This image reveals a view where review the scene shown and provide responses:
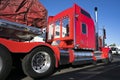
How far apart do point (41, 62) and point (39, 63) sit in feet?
0.31

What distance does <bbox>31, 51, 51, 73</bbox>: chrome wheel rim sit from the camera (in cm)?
680

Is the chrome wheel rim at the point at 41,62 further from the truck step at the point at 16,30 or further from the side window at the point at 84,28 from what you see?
the side window at the point at 84,28

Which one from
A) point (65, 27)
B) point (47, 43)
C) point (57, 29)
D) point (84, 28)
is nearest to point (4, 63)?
point (47, 43)

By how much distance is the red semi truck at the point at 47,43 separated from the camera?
6.31m

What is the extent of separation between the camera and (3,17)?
6.53 meters

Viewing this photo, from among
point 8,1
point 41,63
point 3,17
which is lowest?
point 41,63

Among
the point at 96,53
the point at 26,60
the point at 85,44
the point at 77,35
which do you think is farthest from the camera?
the point at 96,53

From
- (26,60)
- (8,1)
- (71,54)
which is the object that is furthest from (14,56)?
(71,54)

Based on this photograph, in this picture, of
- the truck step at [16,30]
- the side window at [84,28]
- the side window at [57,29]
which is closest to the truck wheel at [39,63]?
the truck step at [16,30]

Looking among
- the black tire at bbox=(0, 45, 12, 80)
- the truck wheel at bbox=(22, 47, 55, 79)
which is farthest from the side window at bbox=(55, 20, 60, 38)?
the black tire at bbox=(0, 45, 12, 80)

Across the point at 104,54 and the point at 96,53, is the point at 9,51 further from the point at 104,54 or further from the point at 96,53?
the point at 104,54

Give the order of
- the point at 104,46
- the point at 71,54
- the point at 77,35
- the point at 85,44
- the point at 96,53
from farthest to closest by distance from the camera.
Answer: the point at 104,46, the point at 96,53, the point at 85,44, the point at 77,35, the point at 71,54

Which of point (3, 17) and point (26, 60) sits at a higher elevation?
point (3, 17)

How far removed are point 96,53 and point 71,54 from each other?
274 cm
